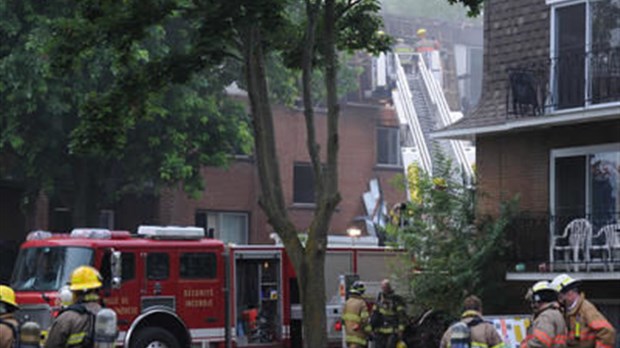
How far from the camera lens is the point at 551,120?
824 inches

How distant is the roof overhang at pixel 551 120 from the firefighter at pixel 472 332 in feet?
23.6

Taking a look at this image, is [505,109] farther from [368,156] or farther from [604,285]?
[368,156]

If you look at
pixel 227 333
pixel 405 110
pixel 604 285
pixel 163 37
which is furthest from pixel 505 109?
pixel 405 110

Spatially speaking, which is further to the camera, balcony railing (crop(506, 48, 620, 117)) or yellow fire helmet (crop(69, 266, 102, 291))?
balcony railing (crop(506, 48, 620, 117))

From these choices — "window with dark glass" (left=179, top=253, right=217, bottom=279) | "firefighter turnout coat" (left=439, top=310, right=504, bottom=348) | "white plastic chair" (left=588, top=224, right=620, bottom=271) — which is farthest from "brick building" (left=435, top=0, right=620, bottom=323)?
"firefighter turnout coat" (left=439, top=310, right=504, bottom=348)

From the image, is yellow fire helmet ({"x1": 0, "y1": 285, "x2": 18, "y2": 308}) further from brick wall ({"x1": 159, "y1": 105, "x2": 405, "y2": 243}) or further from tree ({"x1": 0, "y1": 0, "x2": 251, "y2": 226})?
brick wall ({"x1": 159, "y1": 105, "x2": 405, "y2": 243})

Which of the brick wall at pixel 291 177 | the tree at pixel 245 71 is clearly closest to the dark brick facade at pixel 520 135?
the tree at pixel 245 71

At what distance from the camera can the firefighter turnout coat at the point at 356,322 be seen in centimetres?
2034

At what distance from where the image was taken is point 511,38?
74.1 ft

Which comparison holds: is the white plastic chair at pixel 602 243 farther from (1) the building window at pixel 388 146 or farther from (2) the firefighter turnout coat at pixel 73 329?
(1) the building window at pixel 388 146

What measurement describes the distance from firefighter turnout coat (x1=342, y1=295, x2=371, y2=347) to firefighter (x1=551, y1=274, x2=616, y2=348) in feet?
23.3

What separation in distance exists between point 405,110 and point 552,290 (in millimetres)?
24643

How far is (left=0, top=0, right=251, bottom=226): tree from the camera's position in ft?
88.1

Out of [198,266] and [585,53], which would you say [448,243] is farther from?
[198,266]
